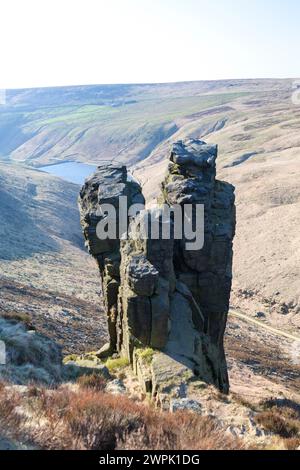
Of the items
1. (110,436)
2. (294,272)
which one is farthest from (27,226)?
(110,436)

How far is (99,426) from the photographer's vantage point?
9.45m

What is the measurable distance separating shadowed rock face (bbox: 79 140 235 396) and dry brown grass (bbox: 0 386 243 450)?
574cm

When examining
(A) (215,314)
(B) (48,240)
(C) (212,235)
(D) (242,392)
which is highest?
(C) (212,235)

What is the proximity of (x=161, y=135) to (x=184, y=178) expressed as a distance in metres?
165

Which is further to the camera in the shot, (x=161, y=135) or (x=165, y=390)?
(x=161, y=135)

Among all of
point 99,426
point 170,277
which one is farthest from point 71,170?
point 99,426

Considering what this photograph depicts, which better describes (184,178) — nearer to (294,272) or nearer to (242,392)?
(242,392)

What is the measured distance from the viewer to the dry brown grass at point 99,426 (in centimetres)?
894

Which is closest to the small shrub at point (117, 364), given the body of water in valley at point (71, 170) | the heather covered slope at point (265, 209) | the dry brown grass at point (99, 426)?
the dry brown grass at point (99, 426)

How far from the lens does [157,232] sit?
18.9m

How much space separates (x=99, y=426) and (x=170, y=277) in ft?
35.1

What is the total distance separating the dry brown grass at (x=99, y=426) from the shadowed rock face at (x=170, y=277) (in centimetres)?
574

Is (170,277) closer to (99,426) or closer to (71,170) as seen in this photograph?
(99,426)
